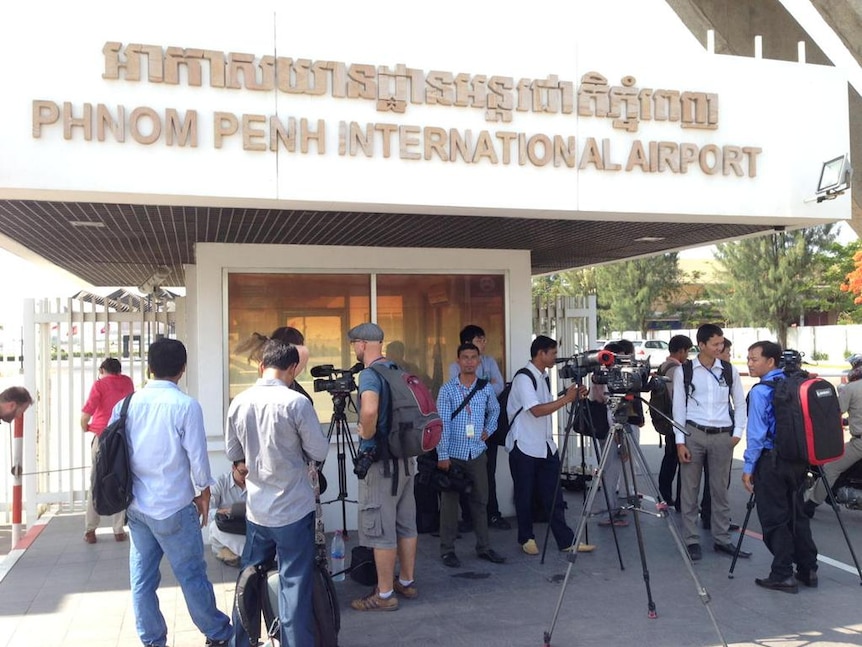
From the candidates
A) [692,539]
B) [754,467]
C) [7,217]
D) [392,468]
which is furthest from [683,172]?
[7,217]

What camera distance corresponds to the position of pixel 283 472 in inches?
158

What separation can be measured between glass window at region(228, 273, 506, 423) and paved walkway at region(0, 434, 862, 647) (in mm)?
1998

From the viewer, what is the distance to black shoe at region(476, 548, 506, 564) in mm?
6089

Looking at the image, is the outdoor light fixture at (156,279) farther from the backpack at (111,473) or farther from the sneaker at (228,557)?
the backpack at (111,473)

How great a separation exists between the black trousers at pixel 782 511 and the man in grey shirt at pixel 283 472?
129 inches

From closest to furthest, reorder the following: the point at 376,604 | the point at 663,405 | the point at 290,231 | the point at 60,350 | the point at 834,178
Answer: the point at 376,604, the point at 834,178, the point at 290,231, the point at 663,405, the point at 60,350

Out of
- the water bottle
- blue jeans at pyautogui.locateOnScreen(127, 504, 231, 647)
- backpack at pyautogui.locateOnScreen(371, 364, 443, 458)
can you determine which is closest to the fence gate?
the water bottle

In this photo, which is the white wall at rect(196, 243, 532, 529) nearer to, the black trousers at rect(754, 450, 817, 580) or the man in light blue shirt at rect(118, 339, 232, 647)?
the man in light blue shirt at rect(118, 339, 232, 647)

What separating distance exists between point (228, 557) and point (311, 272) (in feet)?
9.31

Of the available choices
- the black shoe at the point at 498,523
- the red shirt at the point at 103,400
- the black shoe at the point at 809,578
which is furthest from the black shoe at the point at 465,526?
the red shirt at the point at 103,400

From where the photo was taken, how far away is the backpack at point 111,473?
12.9 ft

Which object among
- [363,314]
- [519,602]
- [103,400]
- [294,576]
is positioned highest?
Result: [363,314]

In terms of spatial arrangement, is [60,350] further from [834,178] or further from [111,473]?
[834,178]

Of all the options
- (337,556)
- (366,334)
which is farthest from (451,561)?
(366,334)
